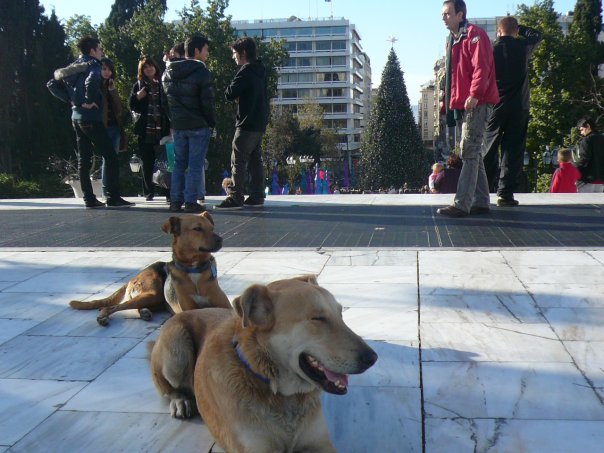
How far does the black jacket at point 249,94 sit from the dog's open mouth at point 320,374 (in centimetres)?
813

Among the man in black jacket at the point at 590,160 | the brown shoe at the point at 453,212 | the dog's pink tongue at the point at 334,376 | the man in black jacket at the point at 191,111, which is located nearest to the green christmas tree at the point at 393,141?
the man in black jacket at the point at 590,160

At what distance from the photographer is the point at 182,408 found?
3070 millimetres

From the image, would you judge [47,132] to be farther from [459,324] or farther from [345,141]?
[345,141]

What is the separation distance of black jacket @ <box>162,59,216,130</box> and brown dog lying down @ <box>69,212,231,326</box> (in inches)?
212

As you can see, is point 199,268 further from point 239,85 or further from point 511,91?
point 511,91

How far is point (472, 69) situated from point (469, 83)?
6.9 inches

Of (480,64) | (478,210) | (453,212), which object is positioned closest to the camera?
(480,64)

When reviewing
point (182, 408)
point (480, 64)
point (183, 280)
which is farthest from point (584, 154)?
point (182, 408)

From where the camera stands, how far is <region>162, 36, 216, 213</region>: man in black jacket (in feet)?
32.2

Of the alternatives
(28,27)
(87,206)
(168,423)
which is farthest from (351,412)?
(28,27)

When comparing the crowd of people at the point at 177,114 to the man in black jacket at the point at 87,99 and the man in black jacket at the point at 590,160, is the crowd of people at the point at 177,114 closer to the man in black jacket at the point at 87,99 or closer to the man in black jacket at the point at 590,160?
the man in black jacket at the point at 87,99

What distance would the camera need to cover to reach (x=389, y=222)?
341 inches

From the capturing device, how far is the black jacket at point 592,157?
12.6m

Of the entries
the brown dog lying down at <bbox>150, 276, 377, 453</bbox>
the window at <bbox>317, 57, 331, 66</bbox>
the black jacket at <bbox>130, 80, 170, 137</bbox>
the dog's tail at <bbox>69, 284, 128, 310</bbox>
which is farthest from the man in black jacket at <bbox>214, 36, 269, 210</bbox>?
the window at <bbox>317, 57, 331, 66</bbox>
